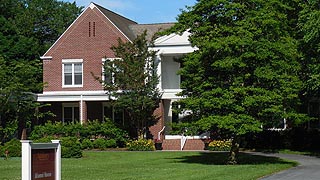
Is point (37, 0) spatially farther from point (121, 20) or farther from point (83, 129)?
point (83, 129)

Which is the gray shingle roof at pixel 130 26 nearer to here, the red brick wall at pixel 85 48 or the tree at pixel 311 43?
the red brick wall at pixel 85 48

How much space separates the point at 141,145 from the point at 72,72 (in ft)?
28.7

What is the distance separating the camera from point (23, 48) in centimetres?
5416

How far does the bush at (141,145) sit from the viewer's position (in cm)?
3709

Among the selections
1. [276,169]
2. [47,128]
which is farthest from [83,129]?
[276,169]

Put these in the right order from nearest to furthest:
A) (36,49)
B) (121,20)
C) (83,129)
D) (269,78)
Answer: (269,78), (83,129), (121,20), (36,49)

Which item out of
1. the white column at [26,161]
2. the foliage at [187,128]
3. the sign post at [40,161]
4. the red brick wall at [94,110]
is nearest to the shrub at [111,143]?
the red brick wall at [94,110]

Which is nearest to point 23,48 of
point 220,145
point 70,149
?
point 220,145

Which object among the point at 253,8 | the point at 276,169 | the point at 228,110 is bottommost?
the point at 276,169

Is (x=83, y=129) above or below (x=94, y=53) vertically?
below

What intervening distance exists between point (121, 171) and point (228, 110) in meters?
5.68

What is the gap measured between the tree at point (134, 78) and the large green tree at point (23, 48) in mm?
4847

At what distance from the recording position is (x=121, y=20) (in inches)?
1804

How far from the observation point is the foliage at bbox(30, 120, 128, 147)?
38894mm
